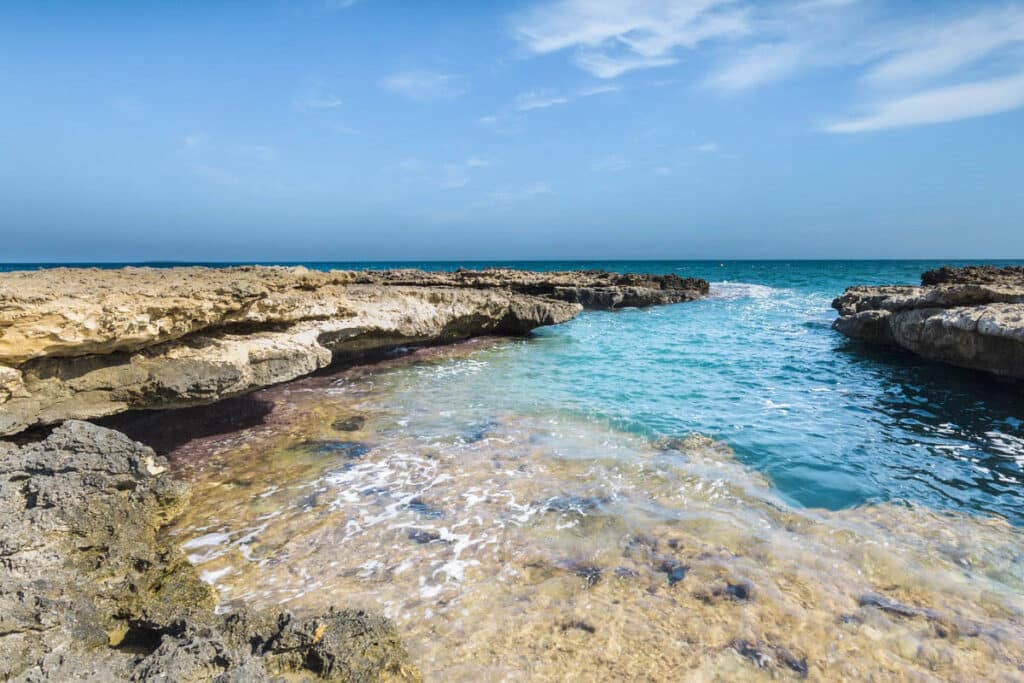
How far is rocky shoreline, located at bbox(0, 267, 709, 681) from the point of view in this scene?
2459 mm

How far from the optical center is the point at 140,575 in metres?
3.16

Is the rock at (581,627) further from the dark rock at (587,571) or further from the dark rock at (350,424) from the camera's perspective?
the dark rock at (350,424)

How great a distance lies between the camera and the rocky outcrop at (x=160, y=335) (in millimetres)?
4508

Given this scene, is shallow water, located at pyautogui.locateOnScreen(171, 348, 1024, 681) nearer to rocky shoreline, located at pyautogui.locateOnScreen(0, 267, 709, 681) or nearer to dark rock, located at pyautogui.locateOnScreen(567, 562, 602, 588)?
dark rock, located at pyautogui.locateOnScreen(567, 562, 602, 588)

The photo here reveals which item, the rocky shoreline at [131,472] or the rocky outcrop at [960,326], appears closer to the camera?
the rocky shoreline at [131,472]

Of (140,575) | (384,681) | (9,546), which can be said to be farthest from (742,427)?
(9,546)

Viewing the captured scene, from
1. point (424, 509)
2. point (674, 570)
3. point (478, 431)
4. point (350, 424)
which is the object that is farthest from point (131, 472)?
point (674, 570)

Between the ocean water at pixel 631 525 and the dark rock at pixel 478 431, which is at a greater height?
the dark rock at pixel 478 431

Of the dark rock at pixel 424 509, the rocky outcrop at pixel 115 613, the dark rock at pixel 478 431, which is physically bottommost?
the dark rock at pixel 424 509

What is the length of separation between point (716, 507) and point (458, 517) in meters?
2.35

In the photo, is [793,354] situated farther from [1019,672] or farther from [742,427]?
[1019,672]

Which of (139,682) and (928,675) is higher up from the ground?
(139,682)

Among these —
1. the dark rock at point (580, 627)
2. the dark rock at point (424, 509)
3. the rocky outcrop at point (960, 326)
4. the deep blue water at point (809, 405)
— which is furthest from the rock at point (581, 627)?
the rocky outcrop at point (960, 326)

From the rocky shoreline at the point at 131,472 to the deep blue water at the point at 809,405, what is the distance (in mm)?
3525
